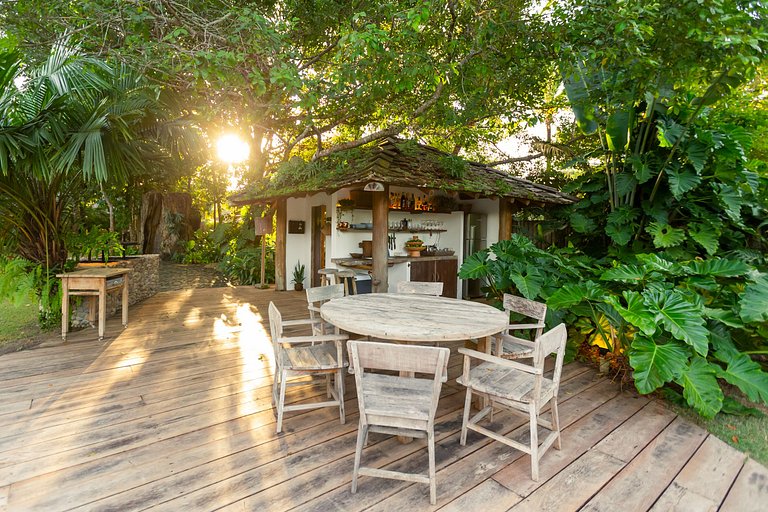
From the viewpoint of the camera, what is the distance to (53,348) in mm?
4258

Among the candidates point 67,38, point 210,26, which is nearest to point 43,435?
point 210,26

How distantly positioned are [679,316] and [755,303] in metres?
0.57

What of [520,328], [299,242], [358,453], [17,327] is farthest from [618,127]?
[17,327]

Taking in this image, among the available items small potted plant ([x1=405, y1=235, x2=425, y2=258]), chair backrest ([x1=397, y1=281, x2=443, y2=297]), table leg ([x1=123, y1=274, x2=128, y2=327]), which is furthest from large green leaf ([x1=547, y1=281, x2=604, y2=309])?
table leg ([x1=123, y1=274, x2=128, y2=327])

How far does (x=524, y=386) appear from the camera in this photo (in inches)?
92.8

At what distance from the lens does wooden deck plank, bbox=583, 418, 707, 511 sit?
79.8 inches

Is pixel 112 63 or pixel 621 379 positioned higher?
pixel 112 63

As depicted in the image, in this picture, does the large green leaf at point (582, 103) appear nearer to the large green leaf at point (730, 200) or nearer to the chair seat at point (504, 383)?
the large green leaf at point (730, 200)

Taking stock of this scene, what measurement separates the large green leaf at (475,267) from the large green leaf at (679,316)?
1.83 meters

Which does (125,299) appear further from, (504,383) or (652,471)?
(652,471)

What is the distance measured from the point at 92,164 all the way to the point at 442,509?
4673 mm

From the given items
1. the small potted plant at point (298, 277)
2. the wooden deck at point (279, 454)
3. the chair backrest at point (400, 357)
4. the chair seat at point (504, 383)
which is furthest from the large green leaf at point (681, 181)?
the small potted plant at point (298, 277)

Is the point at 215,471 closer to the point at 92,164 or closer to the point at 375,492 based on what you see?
the point at 375,492

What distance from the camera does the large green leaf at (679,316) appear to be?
8.66 ft
